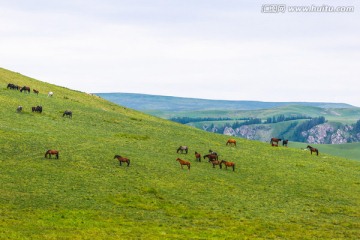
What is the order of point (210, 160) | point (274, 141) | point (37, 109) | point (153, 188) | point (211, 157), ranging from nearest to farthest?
point (153, 188) → point (211, 157) → point (210, 160) → point (37, 109) → point (274, 141)

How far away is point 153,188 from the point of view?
4641 centimetres

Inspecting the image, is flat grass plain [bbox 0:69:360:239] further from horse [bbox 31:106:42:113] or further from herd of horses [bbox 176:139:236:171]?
herd of horses [bbox 176:139:236:171]

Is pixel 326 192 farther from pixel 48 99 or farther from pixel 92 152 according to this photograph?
pixel 48 99

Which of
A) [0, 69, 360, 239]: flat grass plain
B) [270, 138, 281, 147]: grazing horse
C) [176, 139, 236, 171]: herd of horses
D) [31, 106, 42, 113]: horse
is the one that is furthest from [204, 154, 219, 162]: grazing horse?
[31, 106, 42, 113]: horse

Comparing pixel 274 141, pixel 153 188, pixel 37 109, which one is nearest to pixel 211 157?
pixel 153 188

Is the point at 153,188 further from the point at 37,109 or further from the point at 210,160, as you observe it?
the point at 37,109

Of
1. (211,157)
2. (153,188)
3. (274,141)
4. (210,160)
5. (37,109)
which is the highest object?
(37,109)

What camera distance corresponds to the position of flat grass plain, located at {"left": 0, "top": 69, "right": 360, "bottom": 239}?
3631cm

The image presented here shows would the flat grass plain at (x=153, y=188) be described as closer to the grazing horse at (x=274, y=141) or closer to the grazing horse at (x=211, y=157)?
the grazing horse at (x=211, y=157)

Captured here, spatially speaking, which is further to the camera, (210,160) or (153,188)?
(210,160)

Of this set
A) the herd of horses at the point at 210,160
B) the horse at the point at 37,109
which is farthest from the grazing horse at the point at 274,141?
the horse at the point at 37,109

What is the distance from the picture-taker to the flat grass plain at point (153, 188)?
36.3 m

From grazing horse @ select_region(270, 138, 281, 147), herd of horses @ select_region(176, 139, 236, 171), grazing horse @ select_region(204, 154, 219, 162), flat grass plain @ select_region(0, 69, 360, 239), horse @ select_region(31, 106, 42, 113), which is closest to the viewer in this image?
flat grass plain @ select_region(0, 69, 360, 239)

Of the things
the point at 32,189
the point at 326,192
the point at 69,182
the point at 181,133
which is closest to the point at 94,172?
the point at 69,182
